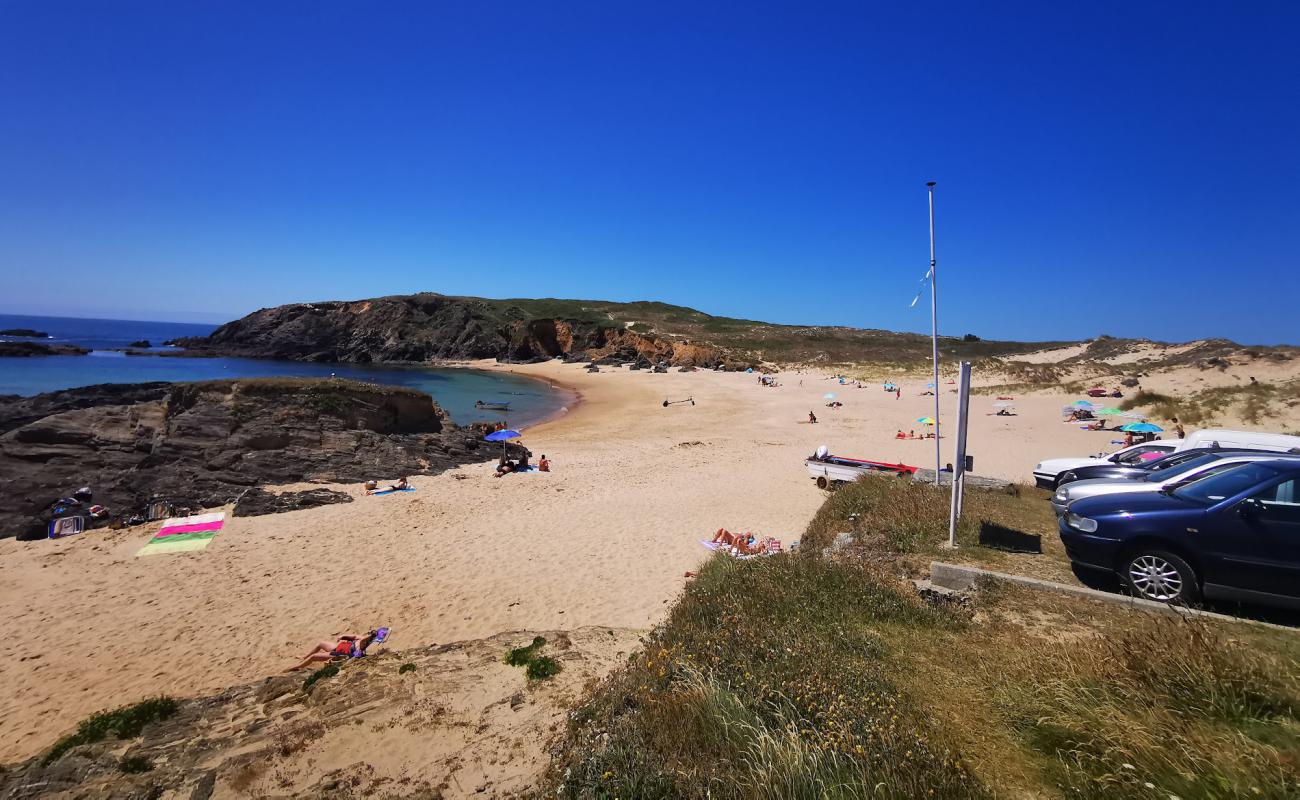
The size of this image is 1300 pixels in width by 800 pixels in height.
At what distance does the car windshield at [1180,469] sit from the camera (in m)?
7.85

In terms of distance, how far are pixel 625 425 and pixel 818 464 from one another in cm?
1540

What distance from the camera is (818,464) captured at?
16719 millimetres

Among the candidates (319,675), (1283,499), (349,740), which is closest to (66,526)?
(319,675)

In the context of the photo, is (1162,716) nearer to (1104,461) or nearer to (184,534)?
→ (1104,461)

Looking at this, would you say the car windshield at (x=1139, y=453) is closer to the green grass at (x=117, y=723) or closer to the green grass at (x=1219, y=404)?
the green grass at (x=1219, y=404)

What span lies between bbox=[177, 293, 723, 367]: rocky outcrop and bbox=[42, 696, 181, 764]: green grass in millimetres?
59534

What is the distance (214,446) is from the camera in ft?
57.8

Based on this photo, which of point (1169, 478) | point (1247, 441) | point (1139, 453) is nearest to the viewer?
point (1169, 478)

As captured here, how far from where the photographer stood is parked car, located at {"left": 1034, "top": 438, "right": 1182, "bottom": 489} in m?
12.4

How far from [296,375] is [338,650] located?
5461cm

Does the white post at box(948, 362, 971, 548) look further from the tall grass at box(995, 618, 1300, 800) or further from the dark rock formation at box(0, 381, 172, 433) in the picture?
the dark rock formation at box(0, 381, 172, 433)

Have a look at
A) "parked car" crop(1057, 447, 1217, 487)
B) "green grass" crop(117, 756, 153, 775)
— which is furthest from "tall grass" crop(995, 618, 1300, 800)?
"green grass" crop(117, 756, 153, 775)

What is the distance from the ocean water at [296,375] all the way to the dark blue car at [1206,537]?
94.1ft

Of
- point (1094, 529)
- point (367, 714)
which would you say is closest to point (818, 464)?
point (1094, 529)
